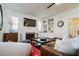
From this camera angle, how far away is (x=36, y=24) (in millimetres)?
2467

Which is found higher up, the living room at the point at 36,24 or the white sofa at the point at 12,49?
the living room at the point at 36,24

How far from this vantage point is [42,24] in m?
2.43

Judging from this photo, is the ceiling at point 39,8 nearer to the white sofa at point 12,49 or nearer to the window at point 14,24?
the window at point 14,24

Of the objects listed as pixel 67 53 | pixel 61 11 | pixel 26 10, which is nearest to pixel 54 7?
pixel 61 11

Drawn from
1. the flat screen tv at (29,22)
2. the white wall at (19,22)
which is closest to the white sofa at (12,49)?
the white wall at (19,22)

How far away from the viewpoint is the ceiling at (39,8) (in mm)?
2242

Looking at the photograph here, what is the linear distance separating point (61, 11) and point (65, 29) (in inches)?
16.8

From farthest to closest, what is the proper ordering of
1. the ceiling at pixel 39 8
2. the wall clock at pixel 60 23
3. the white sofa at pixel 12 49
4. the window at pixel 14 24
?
the wall clock at pixel 60 23 < the window at pixel 14 24 < the ceiling at pixel 39 8 < the white sofa at pixel 12 49

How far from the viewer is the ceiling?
7.36ft

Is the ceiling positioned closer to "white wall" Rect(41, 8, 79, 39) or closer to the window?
"white wall" Rect(41, 8, 79, 39)

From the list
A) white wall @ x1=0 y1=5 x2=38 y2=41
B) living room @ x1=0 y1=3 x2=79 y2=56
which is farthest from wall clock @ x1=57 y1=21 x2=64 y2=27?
white wall @ x1=0 y1=5 x2=38 y2=41

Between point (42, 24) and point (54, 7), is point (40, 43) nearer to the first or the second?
point (42, 24)

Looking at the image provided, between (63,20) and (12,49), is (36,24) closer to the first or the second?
(63,20)

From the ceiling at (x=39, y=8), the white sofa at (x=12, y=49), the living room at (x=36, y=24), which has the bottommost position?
the white sofa at (x=12, y=49)
